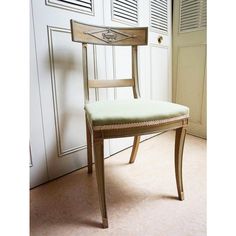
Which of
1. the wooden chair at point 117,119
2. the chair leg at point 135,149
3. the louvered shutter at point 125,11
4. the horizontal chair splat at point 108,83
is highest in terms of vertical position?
the louvered shutter at point 125,11

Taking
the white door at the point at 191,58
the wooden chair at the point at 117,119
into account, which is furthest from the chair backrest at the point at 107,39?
the white door at the point at 191,58

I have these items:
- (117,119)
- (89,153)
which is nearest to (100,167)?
(117,119)

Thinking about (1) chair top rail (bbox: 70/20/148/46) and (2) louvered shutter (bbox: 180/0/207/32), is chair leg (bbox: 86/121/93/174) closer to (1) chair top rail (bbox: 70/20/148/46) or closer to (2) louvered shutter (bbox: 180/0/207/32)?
(1) chair top rail (bbox: 70/20/148/46)

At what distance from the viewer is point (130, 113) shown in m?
0.80

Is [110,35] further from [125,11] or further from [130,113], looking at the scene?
[130,113]

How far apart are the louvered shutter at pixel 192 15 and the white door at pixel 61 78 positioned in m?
0.89

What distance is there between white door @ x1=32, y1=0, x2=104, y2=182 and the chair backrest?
0.16 m

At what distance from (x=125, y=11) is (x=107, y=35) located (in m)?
0.44

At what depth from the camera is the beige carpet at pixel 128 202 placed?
816 millimetres

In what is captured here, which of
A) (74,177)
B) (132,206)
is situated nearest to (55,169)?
(74,177)

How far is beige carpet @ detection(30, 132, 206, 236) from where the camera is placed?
0.82 m

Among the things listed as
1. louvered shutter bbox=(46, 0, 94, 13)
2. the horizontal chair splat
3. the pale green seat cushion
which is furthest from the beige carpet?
louvered shutter bbox=(46, 0, 94, 13)

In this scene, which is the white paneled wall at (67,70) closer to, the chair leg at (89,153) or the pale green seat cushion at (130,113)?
the chair leg at (89,153)
